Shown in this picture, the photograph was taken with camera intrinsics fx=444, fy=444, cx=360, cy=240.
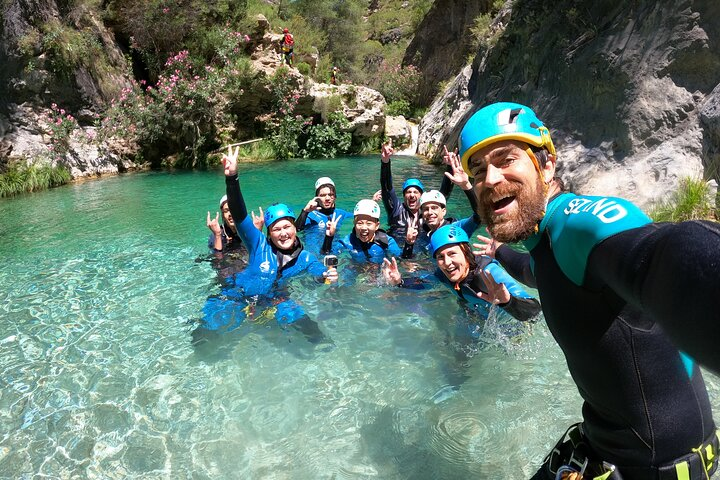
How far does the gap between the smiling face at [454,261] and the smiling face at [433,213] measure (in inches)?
83.8

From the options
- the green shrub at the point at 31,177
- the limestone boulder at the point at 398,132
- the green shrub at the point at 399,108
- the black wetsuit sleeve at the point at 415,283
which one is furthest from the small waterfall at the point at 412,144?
the black wetsuit sleeve at the point at 415,283

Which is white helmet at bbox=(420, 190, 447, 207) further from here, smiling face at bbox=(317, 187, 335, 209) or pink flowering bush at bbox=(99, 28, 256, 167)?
pink flowering bush at bbox=(99, 28, 256, 167)

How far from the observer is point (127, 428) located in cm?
349

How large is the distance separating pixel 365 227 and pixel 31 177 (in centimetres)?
1317

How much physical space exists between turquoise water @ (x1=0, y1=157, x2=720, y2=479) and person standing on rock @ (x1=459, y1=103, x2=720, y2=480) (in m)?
1.69

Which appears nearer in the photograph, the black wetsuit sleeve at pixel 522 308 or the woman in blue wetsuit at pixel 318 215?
the black wetsuit sleeve at pixel 522 308

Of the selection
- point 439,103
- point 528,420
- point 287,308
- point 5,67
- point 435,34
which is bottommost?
point 528,420

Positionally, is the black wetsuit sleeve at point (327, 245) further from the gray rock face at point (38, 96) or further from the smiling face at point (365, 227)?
the gray rock face at point (38, 96)

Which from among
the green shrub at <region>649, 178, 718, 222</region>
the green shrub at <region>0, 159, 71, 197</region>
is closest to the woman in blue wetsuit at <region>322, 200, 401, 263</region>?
the green shrub at <region>649, 178, 718, 222</region>

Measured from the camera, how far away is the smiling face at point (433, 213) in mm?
6293

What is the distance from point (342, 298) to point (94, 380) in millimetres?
2812

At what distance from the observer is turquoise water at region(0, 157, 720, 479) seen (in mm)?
3193

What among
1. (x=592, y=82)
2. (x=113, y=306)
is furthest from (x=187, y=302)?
(x=592, y=82)

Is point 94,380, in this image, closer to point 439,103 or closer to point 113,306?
point 113,306
